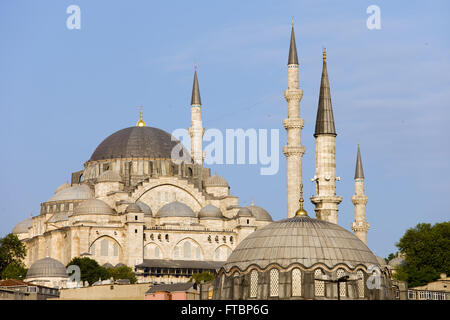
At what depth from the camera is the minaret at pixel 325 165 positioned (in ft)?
169

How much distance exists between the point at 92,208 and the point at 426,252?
25.9 m

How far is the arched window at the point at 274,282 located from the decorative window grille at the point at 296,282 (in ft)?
1.72

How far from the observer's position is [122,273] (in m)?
78.9

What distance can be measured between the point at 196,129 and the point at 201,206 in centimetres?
728

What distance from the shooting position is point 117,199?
300 feet

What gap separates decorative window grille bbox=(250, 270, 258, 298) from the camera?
3833cm

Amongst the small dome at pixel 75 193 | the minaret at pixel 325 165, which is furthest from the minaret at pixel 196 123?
the minaret at pixel 325 165

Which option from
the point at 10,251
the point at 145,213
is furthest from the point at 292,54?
the point at 10,251

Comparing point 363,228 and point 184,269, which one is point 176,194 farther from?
point 363,228

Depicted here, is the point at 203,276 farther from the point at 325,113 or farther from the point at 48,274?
the point at 325,113

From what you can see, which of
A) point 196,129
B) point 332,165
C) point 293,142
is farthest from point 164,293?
point 196,129

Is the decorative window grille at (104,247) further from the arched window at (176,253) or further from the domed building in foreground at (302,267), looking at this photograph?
the domed building in foreground at (302,267)

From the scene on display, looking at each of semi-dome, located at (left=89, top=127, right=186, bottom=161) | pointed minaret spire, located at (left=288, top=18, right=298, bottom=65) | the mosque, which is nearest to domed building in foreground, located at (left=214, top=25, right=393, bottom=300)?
the mosque
